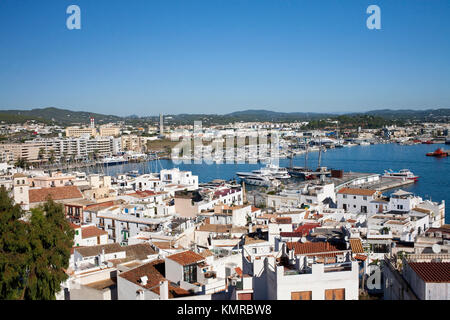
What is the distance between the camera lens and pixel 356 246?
18.2ft

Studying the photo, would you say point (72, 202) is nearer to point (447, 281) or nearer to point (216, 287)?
point (216, 287)

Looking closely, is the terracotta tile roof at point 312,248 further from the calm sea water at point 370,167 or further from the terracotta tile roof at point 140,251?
the calm sea water at point 370,167

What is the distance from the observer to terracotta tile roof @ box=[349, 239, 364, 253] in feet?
17.9

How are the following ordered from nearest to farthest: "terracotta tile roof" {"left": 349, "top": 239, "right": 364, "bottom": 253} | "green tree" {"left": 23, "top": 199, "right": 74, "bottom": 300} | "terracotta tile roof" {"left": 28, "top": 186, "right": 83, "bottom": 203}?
"green tree" {"left": 23, "top": 199, "right": 74, "bottom": 300} → "terracotta tile roof" {"left": 349, "top": 239, "right": 364, "bottom": 253} → "terracotta tile roof" {"left": 28, "top": 186, "right": 83, "bottom": 203}

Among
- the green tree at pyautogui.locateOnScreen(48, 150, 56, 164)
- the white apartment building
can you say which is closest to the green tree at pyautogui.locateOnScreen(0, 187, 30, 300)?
the white apartment building

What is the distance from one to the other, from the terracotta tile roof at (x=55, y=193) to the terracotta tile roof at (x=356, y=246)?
9015mm

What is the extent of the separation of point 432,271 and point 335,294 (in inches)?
28.7

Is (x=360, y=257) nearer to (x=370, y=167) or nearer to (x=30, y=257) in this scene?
(x=30, y=257)

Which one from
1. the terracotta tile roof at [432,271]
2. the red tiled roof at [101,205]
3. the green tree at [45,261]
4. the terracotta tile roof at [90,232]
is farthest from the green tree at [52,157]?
the terracotta tile roof at [432,271]

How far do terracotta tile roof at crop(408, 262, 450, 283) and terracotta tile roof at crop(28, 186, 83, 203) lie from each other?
1069cm

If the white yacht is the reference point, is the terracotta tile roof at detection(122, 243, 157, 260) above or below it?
above

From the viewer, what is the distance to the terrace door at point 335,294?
339cm

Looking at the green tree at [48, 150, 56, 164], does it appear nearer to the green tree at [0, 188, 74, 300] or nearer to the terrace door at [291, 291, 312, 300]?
the green tree at [0, 188, 74, 300]

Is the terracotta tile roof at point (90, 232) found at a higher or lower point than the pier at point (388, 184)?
higher
